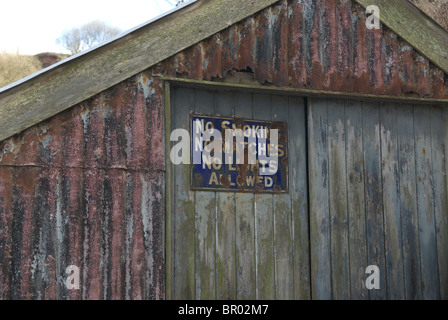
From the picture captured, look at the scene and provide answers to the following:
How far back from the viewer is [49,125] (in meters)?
5.09

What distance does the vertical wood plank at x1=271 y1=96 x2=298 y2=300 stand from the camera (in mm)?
5867

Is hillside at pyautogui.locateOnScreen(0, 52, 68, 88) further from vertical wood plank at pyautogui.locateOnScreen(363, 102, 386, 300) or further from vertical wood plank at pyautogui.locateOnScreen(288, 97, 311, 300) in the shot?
vertical wood plank at pyautogui.locateOnScreen(363, 102, 386, 300)

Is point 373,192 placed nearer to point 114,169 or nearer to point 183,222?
point 183,222

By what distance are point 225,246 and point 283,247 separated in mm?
542

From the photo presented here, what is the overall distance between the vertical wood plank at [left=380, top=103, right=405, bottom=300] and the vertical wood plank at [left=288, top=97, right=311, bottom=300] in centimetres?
79

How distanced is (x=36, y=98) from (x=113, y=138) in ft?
2.15

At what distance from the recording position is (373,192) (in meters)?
6.25

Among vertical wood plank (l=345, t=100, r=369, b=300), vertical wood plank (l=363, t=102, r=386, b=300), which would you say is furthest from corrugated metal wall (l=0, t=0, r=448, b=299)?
vertical wood plank (l=363, t=102, r=386, b=300)

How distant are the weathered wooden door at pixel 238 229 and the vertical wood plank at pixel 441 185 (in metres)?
1.35

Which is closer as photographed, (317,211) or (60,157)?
(60,157)

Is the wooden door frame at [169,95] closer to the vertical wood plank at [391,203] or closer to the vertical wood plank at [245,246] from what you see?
the vertical wood plank at [391,203]

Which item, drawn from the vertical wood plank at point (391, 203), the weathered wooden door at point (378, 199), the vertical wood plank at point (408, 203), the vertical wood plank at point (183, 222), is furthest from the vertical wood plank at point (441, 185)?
the vertical wood plank at point (183, 222)
